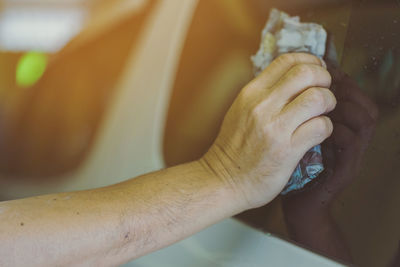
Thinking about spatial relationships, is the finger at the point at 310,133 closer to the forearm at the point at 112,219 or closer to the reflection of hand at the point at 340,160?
the reflection of hand at the point at 340,160

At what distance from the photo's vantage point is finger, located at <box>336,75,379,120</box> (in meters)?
0.70

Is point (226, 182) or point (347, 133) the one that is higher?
point (347, 133)

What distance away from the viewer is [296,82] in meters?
0.68

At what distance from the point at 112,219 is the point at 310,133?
1.27 ft

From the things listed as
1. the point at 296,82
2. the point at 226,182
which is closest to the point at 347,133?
the point at 296,82

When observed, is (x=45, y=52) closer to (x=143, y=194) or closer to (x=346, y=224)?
(x=143, y=194)

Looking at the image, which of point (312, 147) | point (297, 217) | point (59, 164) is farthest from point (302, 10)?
point (59, 164)

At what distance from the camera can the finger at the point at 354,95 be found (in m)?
0.70

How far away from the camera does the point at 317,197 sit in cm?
76

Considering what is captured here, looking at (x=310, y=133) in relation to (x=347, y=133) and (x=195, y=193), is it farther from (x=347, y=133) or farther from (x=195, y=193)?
(x=195, y=193)

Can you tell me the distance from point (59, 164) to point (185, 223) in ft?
2.32

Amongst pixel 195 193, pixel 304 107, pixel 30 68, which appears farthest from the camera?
pixel 30 68

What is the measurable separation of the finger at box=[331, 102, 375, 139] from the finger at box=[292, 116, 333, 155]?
3 centimetres

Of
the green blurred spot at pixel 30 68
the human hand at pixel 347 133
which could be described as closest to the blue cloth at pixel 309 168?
the human hand at pixel 347 133
